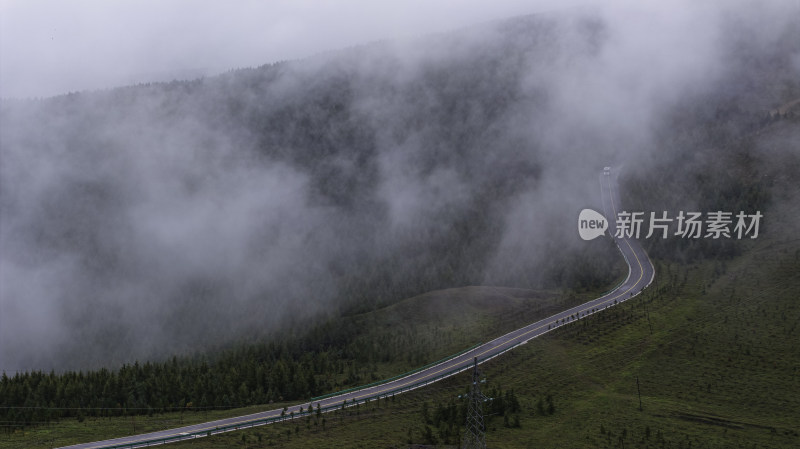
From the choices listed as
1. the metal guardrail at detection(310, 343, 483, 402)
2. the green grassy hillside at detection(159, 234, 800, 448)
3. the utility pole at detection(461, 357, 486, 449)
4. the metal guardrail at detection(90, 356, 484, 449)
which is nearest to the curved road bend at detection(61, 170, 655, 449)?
the metal guardrail at detection(90, 356, 484, 449)

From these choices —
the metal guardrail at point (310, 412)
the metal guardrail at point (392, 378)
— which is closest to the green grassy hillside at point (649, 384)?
the metal guardrail at point (310, 412)

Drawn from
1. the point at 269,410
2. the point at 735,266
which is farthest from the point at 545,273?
the point at 269,410

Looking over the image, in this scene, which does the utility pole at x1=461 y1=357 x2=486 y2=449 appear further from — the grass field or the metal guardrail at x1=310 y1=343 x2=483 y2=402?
the metal guardrail at x1=310 y1=343 x2=483 y2=402

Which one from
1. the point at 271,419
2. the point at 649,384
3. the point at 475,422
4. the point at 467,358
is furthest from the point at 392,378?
the point at 475,422

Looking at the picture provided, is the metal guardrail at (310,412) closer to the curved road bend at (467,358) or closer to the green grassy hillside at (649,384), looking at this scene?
the curved road bend at (467,358)

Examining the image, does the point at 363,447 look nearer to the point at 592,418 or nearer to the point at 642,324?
the point at 592,418

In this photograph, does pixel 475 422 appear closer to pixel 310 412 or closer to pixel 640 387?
pixel 310 412
